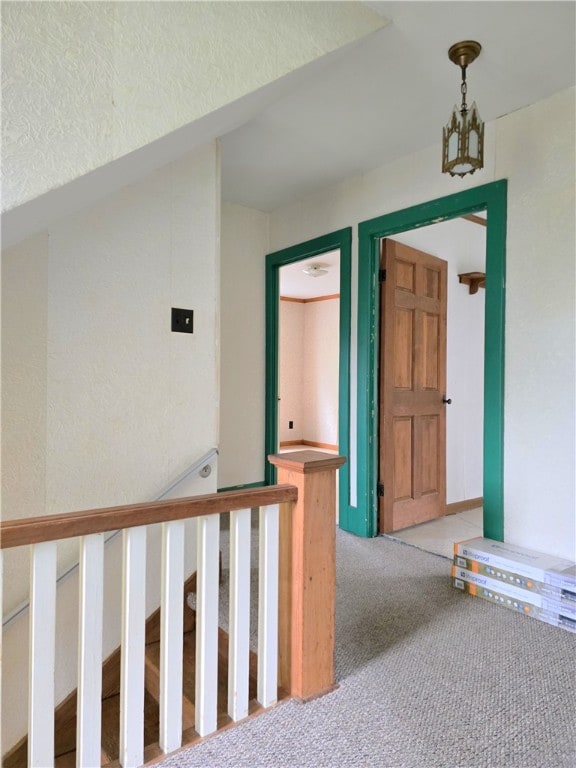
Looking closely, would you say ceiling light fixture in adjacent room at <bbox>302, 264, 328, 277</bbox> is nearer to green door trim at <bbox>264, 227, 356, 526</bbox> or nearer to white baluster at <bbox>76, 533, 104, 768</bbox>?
green door trim at <bbox>264, 227, 356, 526</bbox>

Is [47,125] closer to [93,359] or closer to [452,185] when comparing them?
[93,359]

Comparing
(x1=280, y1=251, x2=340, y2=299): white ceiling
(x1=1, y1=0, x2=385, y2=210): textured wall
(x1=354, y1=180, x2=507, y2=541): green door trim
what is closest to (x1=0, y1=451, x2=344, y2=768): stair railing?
(x1=1, y1=0, x2=385, y2=210): textured wall

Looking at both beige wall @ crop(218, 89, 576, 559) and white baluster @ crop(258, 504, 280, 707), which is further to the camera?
beige wall @ crop(218, 89, 576, 559)

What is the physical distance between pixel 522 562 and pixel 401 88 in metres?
2.22

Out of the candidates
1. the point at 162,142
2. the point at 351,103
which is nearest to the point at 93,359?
the point at 162,142

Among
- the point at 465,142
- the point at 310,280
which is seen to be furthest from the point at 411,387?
the point at 310,280

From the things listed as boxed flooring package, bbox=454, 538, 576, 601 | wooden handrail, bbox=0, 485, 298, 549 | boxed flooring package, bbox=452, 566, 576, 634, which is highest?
wooden handrail, bbox=0, 485, 298, 549

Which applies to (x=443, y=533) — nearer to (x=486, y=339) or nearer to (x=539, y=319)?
(x=486, y=339)

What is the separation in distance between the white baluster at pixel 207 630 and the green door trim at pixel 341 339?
6.37ft

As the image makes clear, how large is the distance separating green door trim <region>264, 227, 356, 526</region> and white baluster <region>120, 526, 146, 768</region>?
2.12 meters

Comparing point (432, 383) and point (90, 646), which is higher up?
point (432, 383)

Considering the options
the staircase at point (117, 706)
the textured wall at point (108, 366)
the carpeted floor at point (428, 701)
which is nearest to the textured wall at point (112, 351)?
the textured wall at point (108, 366)

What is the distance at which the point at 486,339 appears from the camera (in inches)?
98.9

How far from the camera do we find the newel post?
153 centimetres
